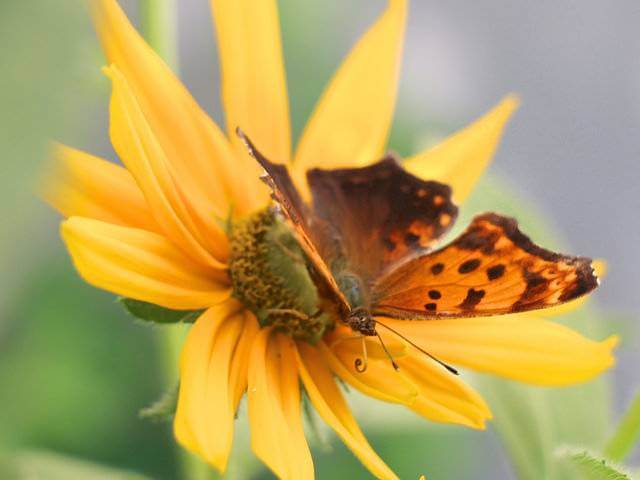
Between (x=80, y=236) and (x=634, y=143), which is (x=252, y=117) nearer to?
(x=80, y=236)

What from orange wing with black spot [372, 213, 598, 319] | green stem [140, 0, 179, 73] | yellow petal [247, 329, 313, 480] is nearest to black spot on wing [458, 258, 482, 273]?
orange wing with black spot [372, 213, 598, 319]

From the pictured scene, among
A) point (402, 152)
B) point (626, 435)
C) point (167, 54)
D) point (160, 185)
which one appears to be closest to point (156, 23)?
point (167, 54)

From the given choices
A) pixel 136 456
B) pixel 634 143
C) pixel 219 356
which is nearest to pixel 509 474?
pixel 634 143

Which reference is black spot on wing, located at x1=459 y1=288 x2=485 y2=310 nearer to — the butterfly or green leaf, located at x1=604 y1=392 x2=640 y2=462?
the butterfly

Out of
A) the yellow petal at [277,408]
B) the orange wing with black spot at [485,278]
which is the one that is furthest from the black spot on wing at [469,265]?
the yellow petal at [277,408]

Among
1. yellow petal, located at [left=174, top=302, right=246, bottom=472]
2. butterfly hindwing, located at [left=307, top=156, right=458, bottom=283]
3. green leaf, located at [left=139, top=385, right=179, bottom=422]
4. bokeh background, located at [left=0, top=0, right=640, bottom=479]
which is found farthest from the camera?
butterfly hindwing, located at [left=307, top=156, right=458, bottom=283]

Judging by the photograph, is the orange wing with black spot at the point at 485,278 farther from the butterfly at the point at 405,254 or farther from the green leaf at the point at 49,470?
the green leaf at the point at 49,470

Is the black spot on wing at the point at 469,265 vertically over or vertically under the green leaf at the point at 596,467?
over

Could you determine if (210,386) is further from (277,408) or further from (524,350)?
(524,350)
